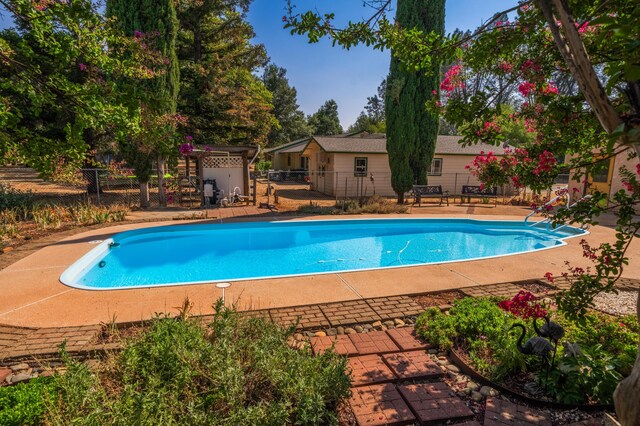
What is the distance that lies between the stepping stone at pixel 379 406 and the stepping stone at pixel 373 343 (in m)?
0.61

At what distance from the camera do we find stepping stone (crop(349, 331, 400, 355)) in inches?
152

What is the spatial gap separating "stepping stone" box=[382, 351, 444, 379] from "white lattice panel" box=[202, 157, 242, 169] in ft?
48.5

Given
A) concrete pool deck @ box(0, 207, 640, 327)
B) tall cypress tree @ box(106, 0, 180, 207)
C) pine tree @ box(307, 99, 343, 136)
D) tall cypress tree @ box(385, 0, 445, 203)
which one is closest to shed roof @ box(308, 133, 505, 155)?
tall cypress tree @ box(385, 0, 445, 203)

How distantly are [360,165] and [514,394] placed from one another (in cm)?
1818

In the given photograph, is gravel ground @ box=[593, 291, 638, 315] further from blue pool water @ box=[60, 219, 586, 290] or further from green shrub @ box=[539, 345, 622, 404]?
blue pool water @ box=[60, 219, 586, 290]

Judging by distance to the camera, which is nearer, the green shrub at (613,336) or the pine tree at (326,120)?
the green shrub at (613,336)

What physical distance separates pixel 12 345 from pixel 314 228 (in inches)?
386

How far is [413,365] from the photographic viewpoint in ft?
11.8

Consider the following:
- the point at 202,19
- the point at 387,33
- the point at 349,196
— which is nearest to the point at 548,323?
the point at 387,33

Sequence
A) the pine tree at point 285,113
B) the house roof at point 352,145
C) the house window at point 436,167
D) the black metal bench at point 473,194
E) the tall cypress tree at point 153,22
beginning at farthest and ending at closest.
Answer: the pine tree at point 285,113, the house window at point 436,167, the house roof at point 352,145, the black metal bench at point 473,194, the tall cypress tree at point 153,22

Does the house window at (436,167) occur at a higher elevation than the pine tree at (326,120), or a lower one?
→ lower

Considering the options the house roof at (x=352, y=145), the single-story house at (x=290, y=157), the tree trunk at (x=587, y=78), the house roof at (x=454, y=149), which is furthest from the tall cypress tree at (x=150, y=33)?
the single-story house at (x=290, y=157)

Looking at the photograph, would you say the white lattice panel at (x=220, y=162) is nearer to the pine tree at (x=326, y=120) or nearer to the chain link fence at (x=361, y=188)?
the chain link fence at (x=361, y=188)

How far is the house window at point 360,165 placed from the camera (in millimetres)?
20500
